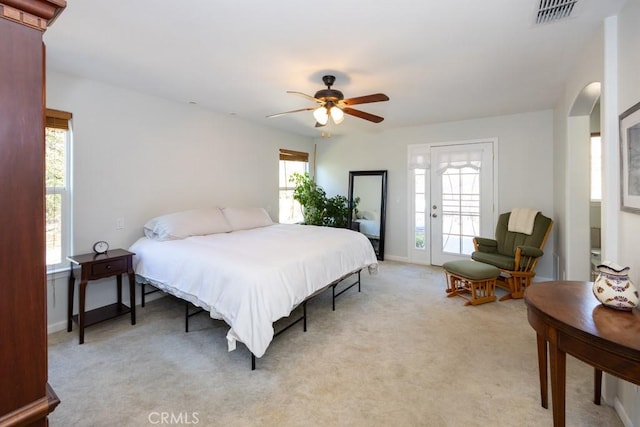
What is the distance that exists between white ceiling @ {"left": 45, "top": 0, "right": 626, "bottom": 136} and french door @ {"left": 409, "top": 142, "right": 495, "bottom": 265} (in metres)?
1.18

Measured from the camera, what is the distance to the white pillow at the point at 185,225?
3188mm

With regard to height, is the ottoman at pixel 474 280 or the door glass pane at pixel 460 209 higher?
the door glass pane at pixel 460 209

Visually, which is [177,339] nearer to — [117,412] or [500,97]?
[117,412]

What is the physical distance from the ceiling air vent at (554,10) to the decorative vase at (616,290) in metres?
1.59

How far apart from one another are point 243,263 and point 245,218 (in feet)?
5.92

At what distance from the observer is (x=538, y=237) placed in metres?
3.72

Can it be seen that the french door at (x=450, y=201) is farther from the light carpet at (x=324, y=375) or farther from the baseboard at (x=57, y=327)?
the baseboard at (x=57, y=327)

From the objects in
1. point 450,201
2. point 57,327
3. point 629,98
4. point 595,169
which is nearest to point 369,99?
point 629,98

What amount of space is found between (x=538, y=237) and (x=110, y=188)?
16.6 ft

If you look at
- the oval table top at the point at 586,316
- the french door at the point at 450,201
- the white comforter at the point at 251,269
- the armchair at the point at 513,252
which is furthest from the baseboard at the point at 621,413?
the french door at the point at 450,201

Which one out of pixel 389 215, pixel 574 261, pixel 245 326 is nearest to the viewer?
pixel 245 326

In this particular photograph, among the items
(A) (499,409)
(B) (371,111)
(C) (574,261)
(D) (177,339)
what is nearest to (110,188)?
(D) (177,339)

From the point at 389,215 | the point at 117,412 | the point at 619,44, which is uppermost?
the point at 619,44

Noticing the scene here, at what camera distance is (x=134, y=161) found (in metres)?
3.38
